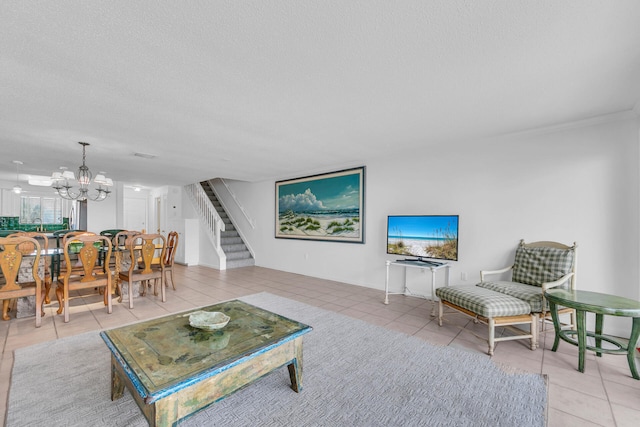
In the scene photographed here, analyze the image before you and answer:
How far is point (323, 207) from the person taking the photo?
18.6 ft

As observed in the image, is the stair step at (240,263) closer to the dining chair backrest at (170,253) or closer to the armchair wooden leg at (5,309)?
the dining chair backrest at (170,253)

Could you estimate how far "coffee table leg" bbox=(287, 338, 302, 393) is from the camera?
6.18ft

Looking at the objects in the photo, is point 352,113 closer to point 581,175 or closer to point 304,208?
A: point 581,175

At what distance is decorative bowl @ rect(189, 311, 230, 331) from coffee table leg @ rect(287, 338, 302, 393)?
0.54 meters

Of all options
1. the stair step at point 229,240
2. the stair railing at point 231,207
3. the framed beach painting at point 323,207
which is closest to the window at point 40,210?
the stair railing at point 231,207

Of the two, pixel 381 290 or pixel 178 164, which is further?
pixel 178 164

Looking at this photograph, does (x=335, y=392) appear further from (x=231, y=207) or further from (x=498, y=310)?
(x=231, y=207)

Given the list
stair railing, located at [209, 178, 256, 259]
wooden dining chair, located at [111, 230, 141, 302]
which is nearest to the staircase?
stair railing, located at [209, 178, 256, 259]

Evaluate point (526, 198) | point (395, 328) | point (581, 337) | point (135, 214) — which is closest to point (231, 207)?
point (135, 214)

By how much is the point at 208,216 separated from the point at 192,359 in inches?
243

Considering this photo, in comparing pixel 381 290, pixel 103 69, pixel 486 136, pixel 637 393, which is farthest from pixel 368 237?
pixel 103 69

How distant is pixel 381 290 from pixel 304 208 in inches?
95.5

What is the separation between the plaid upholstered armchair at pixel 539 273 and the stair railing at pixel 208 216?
5.73 m

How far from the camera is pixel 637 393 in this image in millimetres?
1956
